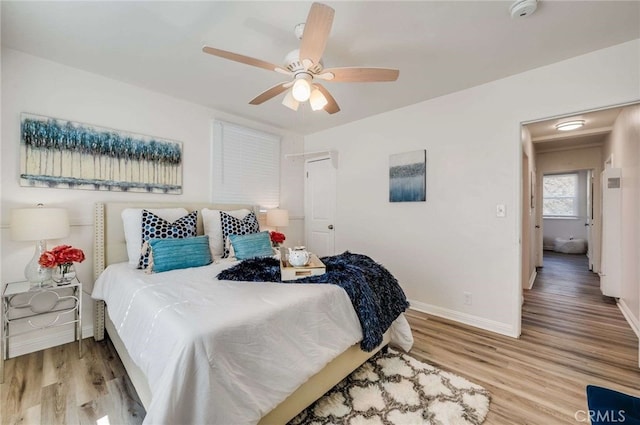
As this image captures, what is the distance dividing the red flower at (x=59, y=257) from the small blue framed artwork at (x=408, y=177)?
10.6 ft

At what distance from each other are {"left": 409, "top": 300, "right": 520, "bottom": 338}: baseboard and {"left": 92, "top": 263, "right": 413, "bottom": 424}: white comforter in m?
1.72

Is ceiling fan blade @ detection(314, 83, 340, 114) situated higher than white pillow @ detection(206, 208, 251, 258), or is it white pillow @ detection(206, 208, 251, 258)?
ceiling fan blade @ detection(314, 83, 340, 114)

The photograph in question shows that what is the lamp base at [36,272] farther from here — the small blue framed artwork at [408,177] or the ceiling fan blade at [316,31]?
the small blue framed artwork at [408,177]

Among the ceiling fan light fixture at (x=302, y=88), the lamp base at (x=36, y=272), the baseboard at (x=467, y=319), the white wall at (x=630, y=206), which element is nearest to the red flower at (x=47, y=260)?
the lamp base at (x=36, y=272)

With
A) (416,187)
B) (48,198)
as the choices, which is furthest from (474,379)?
(48,198)

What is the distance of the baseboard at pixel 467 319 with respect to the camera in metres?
2.63

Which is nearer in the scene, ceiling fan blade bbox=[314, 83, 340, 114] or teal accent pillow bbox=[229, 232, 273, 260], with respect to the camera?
ceiling fan blade bbox=[314, 83, 340, 114]

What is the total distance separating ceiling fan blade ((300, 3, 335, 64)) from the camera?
4.39 feet

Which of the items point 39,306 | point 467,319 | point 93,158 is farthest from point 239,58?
point 467,319

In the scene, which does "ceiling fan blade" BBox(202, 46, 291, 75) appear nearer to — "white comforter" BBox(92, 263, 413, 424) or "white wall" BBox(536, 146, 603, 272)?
"white comforter" BBox(92, 263, 413, 424)

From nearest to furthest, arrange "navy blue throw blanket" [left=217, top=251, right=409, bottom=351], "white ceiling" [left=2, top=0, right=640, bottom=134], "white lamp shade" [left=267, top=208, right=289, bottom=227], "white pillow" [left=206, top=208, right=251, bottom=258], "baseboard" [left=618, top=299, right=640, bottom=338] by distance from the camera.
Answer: "white ceiling" [left=2, top=0, right=640, bottom=134] < "navy blue throw blanket" [left=217, top=251, right=409, bottom=351] < "baseboard" [left=618, top=299, right=640, bottom=338] < "white pillow" [left=206, top=208, right=251, bottom=258] < "white lamp shade" [left=267, top=208, right=289, bottom=227]

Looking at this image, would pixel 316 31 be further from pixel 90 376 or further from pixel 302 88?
pixel 90 376

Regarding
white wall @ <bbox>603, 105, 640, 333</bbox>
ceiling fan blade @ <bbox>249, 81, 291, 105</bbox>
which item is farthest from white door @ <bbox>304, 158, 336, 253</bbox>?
white wall @ <bbox>603, 105, 640, 333</bbox>

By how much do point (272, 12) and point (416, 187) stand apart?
92.0 inches
